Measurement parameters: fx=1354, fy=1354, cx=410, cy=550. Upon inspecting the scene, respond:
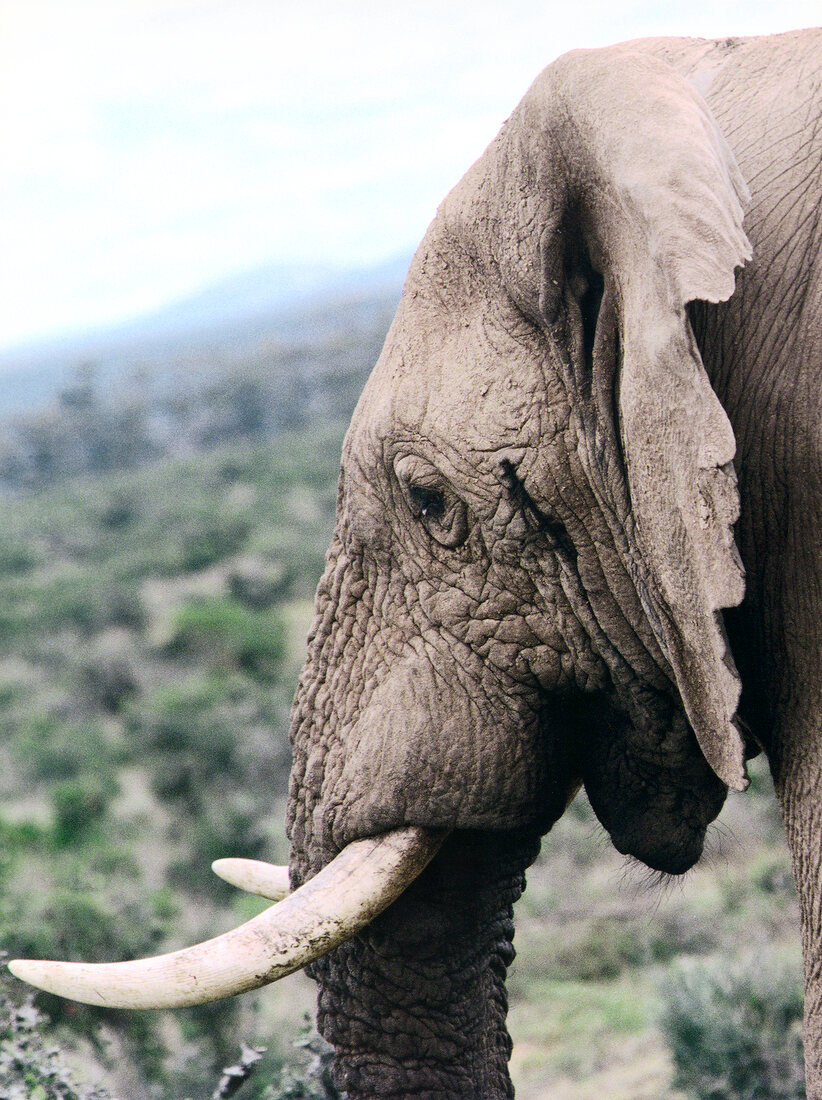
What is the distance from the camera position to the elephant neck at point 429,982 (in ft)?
6.67

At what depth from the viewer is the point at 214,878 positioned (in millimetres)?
6543

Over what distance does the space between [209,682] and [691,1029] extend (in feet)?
24.7

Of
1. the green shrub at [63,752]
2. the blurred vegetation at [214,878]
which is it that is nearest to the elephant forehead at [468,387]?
the blurred vegetation at [214,878]

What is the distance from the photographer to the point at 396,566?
1.95 m

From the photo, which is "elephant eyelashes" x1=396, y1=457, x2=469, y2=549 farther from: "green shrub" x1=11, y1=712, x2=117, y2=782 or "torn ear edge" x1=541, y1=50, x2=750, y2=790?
"green shrub" x1=11, y1=712, x2=117, y2=782

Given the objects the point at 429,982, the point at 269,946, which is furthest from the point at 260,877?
the point at 269,946

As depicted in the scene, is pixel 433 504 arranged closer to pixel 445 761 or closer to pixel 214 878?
pixel 445 761

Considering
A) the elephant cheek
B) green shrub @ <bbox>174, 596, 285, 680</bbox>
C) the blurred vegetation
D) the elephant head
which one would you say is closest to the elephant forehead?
the elephant head

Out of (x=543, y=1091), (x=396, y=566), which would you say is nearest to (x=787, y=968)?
(x=543, y=1091)

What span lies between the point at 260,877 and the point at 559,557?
3.03 feet

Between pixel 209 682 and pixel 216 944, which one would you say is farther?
pixel 209 682

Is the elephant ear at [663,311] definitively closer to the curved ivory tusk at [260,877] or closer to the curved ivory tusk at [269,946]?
the curved ivory tusk at [269,946]

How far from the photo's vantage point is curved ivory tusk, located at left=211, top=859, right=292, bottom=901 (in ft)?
7.66

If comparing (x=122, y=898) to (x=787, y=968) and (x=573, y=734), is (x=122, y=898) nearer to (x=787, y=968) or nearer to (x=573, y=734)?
(x=787, y=968)
